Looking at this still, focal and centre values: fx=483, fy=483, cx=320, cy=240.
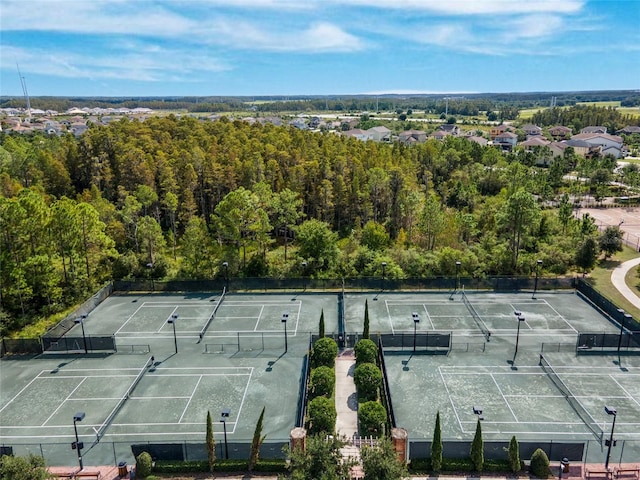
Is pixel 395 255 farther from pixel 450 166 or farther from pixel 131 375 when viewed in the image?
pixel 450 166

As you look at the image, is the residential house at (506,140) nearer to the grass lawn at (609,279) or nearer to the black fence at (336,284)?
the grass lawn at (609,279)

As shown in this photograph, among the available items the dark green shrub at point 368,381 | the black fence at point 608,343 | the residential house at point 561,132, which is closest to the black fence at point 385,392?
the dark green shrub at point 368,381

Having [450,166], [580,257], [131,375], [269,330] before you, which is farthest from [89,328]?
[450,166]

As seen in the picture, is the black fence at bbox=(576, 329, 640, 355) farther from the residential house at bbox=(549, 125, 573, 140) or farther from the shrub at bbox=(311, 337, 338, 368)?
the residential house at bbox=(549, 125, 573, 140)

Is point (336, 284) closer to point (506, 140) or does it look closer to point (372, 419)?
point (372, 419)

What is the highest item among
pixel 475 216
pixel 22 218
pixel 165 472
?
pixel 22 218

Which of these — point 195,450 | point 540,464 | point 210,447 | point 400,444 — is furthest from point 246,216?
point 540,464

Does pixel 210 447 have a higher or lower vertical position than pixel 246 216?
lower
